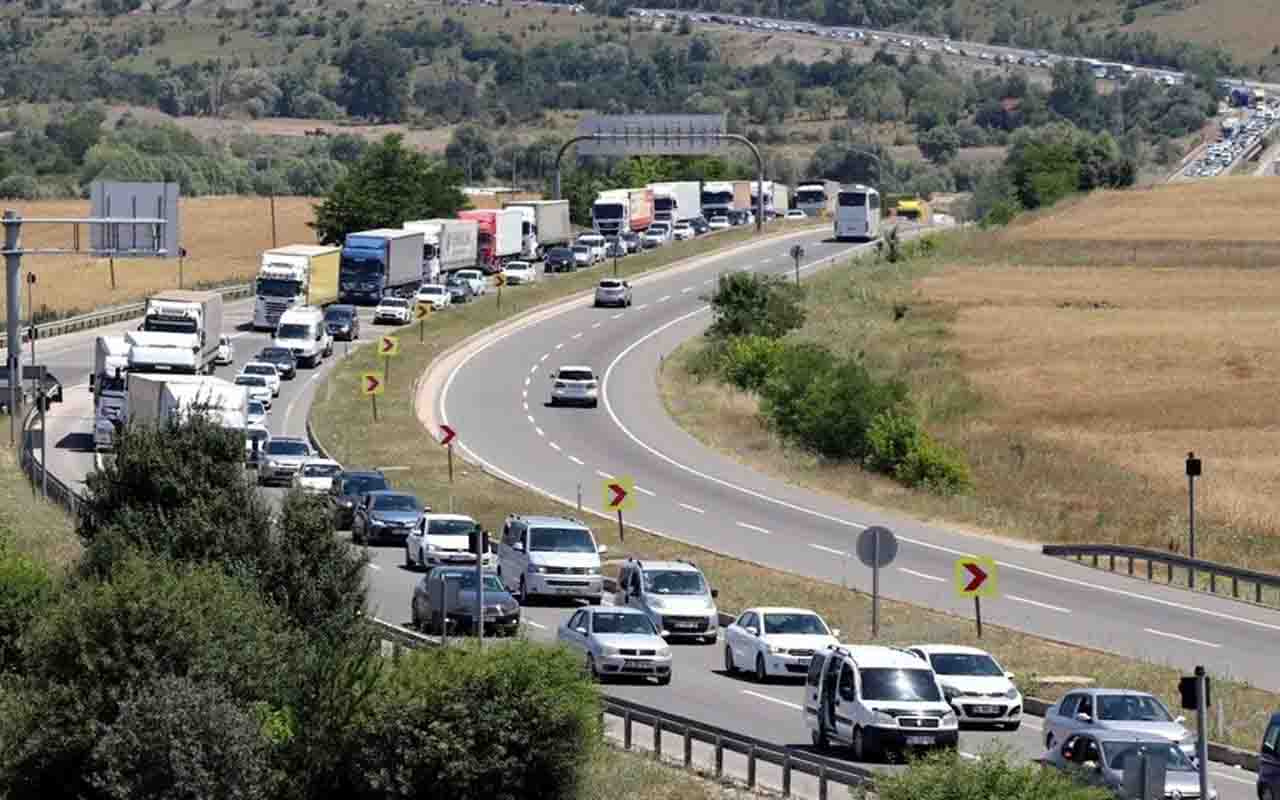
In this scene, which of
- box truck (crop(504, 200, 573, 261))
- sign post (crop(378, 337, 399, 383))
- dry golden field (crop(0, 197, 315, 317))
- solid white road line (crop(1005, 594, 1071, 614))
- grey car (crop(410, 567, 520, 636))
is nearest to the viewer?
grey car (crop(410, 567, 520, 636))

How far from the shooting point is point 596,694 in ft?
101

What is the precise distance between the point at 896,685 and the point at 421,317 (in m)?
60.7

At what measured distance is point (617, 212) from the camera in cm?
13788

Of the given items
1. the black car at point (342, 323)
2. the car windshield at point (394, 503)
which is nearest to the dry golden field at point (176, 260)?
the black car at point (342, 323)

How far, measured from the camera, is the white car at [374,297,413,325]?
328ft

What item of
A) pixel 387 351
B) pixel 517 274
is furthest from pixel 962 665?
pixel 517 274

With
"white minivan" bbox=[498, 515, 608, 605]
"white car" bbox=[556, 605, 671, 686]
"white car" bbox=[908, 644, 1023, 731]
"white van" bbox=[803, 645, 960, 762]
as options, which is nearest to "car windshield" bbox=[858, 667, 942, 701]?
"white van" bbox=[803, 645, 960, 762]

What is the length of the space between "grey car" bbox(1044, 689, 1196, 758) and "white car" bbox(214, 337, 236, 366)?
174 feet

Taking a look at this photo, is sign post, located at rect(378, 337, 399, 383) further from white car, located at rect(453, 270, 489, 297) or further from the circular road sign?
the circular road sign

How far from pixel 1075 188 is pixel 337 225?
58.6 metres

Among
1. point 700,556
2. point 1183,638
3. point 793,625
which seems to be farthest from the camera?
point 700,556

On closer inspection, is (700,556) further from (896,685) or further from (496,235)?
(496,235)

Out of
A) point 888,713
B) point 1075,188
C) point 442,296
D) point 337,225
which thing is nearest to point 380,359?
point 442,296

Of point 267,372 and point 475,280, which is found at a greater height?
point 475,280
